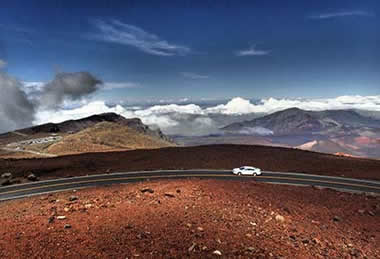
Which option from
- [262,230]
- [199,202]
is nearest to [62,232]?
[199,202]

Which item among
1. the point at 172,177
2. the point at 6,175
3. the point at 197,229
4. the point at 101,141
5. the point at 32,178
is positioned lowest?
the point at 101,141

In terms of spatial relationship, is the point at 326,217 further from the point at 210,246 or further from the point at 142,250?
the point at 142,250

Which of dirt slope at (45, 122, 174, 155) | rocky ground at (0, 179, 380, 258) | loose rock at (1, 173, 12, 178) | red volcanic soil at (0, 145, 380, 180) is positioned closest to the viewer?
rocky ground at (0, 179, 380, 258)

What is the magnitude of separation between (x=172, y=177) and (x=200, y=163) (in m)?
10.6

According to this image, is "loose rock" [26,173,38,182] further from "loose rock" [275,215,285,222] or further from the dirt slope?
the dirt slope

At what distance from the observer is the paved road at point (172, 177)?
31.0 m

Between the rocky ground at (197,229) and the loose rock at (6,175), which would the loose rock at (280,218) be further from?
the loose rock at (6,175)

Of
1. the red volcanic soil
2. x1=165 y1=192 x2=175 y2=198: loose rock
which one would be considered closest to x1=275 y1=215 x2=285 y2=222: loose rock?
x1=165 y1=192 x2=175 y2=198: loose rock

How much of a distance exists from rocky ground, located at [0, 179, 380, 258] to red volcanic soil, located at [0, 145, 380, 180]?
76.0 ft

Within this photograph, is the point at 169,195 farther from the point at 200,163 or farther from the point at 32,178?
the point at 32,178

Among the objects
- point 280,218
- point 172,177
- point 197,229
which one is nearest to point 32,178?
point 172,177

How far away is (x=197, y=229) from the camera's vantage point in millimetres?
12836

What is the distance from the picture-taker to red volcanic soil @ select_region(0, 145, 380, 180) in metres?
41.6

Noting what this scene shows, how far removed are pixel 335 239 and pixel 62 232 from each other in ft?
43.1
